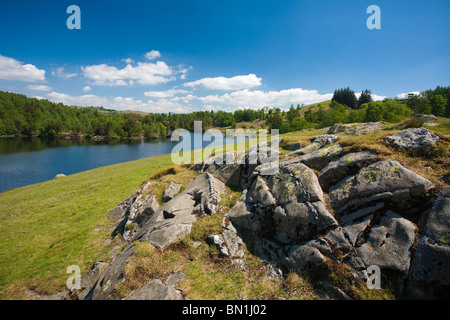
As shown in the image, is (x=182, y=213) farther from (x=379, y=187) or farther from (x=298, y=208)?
(x=379, y=187)

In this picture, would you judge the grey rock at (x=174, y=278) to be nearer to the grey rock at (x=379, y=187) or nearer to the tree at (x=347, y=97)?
the grey rock at (x=379, y=187)

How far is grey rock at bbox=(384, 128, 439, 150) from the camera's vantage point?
11.7m

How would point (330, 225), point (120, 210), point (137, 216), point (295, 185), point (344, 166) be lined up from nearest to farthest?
point (330, 225) < point (295, 185) < point (344, 166) < point (137, 216) < point (120, 210)

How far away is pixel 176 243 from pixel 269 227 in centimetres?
607

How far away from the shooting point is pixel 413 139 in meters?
12.2

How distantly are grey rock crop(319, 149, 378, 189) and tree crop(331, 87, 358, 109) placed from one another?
173159 millimetres

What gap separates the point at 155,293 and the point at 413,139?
18146mm

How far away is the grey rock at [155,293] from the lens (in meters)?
→ 8.06

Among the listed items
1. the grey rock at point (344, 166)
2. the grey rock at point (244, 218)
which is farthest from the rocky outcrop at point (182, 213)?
the grey rock at point (344, 166)

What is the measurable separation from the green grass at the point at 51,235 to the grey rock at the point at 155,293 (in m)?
7.18

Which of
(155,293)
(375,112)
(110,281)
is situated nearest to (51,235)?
(110,281)
